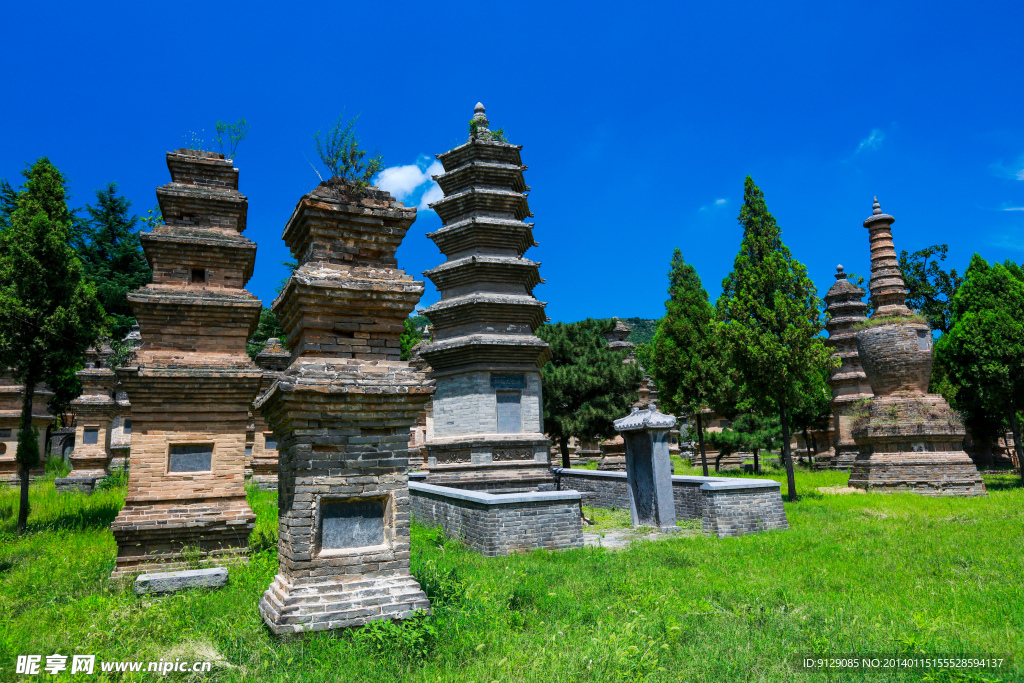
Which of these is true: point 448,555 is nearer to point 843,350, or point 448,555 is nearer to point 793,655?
point 793,655

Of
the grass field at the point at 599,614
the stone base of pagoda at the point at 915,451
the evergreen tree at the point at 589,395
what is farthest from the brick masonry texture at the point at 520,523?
the evergreen tree at the point at 589,395

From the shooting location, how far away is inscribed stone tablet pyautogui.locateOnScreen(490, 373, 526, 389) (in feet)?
56.1

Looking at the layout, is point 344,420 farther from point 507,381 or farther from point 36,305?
point 36,305

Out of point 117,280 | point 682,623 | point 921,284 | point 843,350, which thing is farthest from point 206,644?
point 921,284

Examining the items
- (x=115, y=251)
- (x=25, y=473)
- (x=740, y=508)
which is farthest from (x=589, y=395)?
(x=115, y=251)

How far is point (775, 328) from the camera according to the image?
700 inches

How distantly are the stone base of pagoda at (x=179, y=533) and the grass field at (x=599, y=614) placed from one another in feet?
1.84

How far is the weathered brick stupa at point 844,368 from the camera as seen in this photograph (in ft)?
97.7

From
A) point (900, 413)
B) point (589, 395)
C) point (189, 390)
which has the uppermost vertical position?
point (589, 395)

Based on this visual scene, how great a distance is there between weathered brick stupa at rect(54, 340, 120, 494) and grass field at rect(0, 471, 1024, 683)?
1118 centimetres

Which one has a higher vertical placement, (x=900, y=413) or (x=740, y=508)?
(x=900, y=413)

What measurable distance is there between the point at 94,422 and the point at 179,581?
57.1 feet

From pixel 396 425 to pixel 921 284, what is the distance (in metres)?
44.0

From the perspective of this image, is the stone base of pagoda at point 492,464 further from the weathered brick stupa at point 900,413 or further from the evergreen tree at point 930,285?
the evergreen tree at point 930,285
